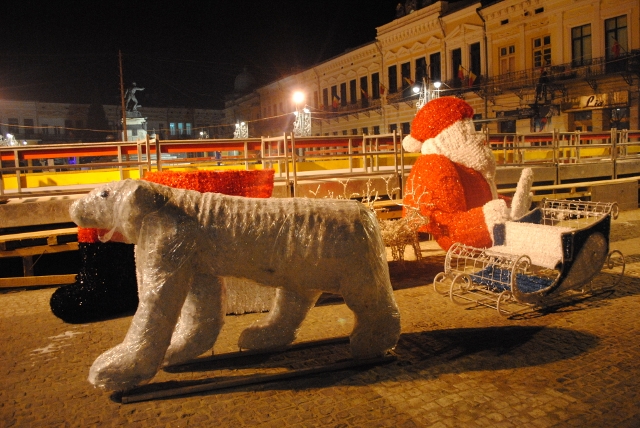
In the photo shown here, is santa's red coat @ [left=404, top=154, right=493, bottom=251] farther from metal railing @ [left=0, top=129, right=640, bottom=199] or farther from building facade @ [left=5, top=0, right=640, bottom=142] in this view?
building facade @ [left=5, top=0, right=640, bottom=142]

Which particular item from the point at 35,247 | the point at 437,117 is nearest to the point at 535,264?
the point at 437,117

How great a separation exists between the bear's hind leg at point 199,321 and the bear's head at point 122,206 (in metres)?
0.63

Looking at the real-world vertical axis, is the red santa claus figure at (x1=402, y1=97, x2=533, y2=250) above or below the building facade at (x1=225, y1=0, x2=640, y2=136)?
below

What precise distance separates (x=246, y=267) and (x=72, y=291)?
9.41 ft

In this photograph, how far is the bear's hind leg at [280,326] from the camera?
4363 millimetres

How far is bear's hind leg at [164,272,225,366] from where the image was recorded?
13.3 feet

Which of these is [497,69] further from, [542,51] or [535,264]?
[535,264]

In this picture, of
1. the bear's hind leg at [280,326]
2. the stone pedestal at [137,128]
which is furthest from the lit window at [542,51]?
the bear's hind leg at [280,326]

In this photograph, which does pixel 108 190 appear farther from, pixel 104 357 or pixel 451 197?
pixel 451 197

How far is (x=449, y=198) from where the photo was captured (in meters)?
6.63

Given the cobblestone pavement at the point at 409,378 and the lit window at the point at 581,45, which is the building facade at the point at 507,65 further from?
the cobblestone pavement at the point at 409,378

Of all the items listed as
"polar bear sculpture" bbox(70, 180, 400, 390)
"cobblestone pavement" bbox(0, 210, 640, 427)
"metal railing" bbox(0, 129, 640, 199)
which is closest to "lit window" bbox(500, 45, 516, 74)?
"metal railing" bbox(0, 129, 640, 199)

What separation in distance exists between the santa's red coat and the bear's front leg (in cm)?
381

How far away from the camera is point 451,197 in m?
6.62
